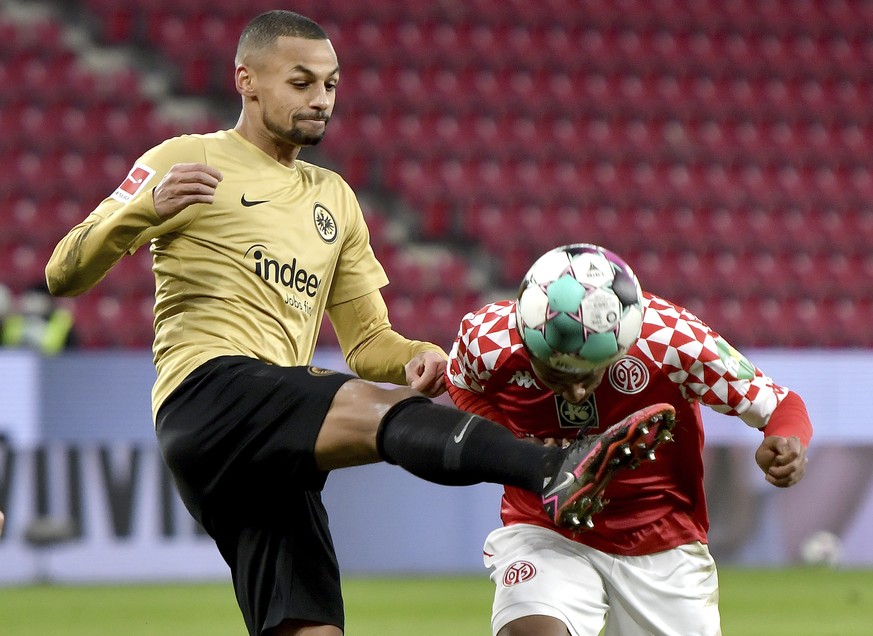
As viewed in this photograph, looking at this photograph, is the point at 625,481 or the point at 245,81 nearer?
the point at 625,481

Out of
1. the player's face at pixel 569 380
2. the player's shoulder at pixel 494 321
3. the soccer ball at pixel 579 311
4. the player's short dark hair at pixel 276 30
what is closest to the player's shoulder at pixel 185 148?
the player's short dark hair at pixel 276 30

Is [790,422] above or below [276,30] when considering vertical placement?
below

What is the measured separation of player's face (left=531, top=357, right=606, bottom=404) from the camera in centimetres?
342

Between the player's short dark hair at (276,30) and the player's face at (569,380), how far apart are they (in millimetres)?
1273

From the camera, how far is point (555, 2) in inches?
560

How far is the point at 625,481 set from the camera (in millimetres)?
3918

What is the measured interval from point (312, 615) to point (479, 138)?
9.91 metres

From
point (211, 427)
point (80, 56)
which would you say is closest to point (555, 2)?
point (80, 56)

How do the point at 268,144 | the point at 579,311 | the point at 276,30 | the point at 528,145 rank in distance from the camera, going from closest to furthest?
the point at 579,311 → the point at 276,30 → the point at 268,144 → the point at 528,145

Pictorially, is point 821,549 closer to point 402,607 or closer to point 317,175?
point 402,607

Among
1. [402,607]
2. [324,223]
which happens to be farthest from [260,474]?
[402,607]

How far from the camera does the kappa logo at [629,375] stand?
12.2 ft

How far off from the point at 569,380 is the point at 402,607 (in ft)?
15.8

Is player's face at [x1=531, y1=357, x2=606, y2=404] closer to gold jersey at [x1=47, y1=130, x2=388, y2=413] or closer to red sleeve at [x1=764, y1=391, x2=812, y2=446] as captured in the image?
red sleeve at [x1=764, y1=391, x2=812, y2=446]
